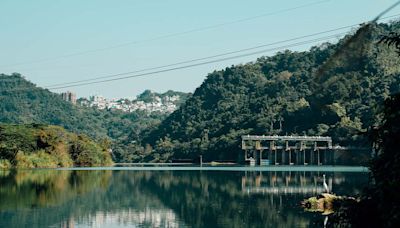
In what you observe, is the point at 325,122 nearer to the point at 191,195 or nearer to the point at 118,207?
the point at 191,195

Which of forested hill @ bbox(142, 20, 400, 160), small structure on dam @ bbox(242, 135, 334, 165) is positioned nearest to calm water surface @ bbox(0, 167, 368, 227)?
forested hill @ bbox(142, 20, 400, 160)

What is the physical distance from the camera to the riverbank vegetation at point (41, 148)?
92312 millimetres

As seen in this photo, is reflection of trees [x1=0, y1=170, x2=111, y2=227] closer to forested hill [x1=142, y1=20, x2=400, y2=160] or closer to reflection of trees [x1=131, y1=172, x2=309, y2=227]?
reflection of trees [x1=131, y1=172, x2=309, y2=227]

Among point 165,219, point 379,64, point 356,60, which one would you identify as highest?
point 379,64

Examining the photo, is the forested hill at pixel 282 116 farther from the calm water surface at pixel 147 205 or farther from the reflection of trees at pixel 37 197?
the reflection of trees at pixel 37 197

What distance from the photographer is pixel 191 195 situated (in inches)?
2050

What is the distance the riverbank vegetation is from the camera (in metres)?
92.3

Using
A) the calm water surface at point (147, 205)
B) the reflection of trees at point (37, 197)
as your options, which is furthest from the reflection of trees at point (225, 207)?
the reflection of trees at point (37, 197)

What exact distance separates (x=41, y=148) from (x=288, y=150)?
7497 centimetres

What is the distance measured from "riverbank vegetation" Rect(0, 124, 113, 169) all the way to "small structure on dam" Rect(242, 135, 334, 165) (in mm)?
46500

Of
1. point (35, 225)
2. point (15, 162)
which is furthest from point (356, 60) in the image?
point (15, 162)

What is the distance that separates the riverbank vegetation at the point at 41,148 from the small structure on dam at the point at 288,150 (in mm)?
46500

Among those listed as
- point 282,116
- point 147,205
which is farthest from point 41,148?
point 282,116

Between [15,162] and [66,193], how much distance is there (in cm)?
4454
